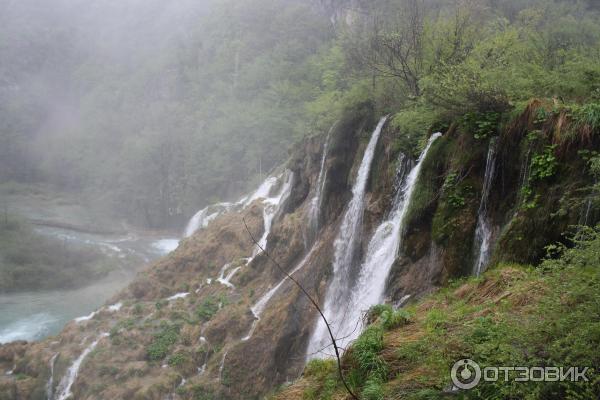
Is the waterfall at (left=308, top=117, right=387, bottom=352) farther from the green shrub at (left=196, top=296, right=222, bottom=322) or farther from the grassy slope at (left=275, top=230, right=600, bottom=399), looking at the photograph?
the green shrub at (left=196, top=296, right=222, bottom=322)

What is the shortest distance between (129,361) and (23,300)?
753 inches

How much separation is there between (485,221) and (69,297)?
1216 inches

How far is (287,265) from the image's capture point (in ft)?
57.7

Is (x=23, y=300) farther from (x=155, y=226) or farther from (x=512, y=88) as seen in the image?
(x=512, y=88)

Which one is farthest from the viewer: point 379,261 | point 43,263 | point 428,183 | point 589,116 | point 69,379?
point 43,263

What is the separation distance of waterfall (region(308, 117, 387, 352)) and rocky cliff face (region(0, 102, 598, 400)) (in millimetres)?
341

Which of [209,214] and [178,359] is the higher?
[209,214]

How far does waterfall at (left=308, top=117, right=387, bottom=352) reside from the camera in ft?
40.4

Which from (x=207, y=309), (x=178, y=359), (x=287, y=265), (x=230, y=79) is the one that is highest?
(x=230, y=79)

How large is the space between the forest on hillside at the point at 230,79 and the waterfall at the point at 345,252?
89.5 inches

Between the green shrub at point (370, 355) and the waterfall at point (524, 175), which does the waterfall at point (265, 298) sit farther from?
the green shrub at point (370, 355)

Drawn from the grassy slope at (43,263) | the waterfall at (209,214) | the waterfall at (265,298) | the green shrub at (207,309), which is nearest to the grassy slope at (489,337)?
the waterfall at (265,298)

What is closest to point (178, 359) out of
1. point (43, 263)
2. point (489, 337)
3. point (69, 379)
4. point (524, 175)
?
point (69, 379)

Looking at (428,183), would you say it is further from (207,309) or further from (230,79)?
(230,79)
